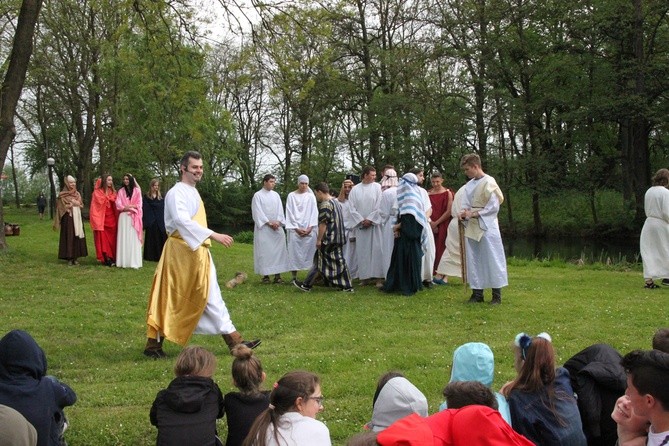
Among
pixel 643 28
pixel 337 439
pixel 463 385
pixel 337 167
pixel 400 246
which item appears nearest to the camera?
pixel 463 385

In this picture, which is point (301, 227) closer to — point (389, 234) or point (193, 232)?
point (389, 234)

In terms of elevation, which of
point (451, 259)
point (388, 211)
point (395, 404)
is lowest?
point (395, 404)

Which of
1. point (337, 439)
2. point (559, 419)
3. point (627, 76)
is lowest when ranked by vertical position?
point (337, 439)

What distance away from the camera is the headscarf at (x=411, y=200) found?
11.7 metres

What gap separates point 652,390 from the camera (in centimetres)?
324

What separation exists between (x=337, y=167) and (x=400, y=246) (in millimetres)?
33501

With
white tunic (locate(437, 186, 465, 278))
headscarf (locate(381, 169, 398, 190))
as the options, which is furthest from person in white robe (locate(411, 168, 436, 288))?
headscarf (locate(381, 169, 398, 190))

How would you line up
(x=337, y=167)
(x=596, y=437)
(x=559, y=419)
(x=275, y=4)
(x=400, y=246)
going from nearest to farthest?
(x=559, y=419), (x=596, y=437), (x=400, y=246), (x=275, y=4), (x=337, y=167)

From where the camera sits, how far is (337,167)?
45.1m

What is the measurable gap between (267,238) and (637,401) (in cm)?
1087

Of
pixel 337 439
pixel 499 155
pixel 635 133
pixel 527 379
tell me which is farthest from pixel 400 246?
pixel 499 155

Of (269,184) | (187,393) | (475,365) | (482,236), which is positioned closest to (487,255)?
(482,236)

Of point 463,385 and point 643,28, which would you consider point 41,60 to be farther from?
point 463,385

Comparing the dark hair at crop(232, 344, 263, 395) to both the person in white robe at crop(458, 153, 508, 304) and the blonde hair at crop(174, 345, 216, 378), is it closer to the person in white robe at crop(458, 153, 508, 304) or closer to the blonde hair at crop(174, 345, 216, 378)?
the blonde hair at crop(174, 345, 216, 378)
